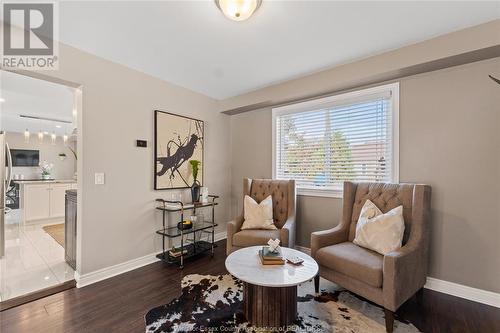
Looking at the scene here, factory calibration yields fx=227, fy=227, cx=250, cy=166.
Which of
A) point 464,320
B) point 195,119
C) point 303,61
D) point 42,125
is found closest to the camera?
point 464,320

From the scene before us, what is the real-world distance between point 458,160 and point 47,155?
34.3 ft

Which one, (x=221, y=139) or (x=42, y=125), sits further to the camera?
(x=42, y=125)

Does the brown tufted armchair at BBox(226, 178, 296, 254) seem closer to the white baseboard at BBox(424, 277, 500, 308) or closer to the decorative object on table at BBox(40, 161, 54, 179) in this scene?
the white baseboard at BBox(424, 277, 500, 308)

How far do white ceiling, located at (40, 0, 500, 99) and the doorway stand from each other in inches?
33.1

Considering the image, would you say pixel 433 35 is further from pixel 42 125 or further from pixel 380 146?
pixel 42 125

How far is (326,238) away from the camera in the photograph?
2371 millimetres

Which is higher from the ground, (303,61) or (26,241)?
(303,61)

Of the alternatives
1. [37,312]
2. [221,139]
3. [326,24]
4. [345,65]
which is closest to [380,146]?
[345,65]

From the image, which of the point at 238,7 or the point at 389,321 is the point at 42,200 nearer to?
the point at 238,7

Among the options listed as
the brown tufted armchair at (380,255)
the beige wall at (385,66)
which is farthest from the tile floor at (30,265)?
the beige wall at (385,66)

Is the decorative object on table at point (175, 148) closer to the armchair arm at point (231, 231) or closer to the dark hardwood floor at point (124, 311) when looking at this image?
the armchair arm at point (231, 231)

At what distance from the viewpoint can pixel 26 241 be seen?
3859 millimetres

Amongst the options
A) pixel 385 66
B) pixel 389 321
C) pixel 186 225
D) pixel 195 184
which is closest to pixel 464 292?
pixel 389 321

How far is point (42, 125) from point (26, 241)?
411 cm
